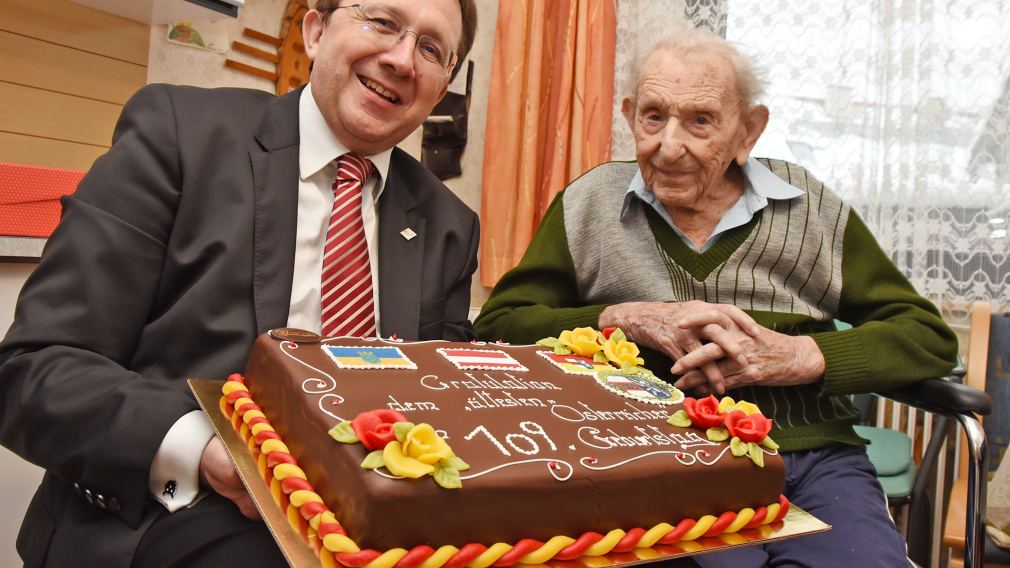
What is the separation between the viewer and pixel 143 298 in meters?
1.15

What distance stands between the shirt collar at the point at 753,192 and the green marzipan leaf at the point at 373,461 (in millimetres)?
1156

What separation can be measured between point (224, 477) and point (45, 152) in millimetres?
1735

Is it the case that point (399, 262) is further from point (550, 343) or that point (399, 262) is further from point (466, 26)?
point (466, 26)

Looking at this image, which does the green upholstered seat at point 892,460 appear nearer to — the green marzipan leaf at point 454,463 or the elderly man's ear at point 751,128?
the elderly man's ear at point 751,128

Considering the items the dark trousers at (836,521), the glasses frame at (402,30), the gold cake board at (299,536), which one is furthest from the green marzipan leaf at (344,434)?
the glasses frame at (402,30)

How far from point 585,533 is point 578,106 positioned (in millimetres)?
2326

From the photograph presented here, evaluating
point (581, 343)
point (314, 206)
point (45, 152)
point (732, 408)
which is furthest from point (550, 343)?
point (45, 152)

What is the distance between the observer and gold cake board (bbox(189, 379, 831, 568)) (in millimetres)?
744

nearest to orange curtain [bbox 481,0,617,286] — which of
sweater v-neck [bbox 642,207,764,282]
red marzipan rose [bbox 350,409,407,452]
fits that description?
sweater v-neck [bbox 642,207,764,282]

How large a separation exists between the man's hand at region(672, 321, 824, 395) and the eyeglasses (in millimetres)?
731

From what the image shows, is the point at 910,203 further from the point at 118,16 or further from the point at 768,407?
the point at 118,16

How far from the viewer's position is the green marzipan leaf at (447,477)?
29.4 inches

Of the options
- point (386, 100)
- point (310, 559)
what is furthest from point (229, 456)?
point (386, 100)

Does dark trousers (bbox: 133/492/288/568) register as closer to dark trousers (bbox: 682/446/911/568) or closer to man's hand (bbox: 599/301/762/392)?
dark trousers (bbox: 682/446/911/568)
